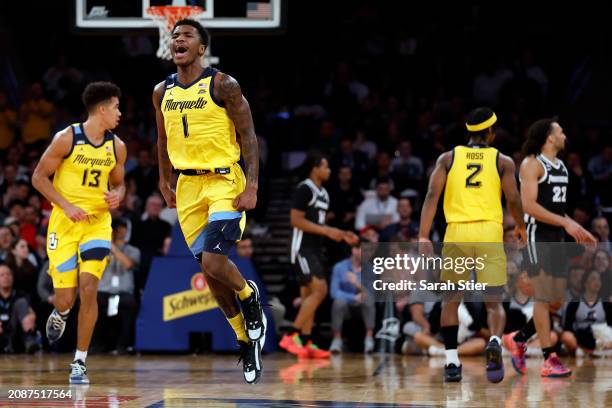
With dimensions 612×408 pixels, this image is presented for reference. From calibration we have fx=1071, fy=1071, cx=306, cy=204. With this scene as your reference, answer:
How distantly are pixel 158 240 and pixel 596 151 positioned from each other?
710 centimetres

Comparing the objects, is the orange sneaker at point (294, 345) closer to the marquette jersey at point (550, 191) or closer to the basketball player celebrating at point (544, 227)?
the basketball player celebrating at point (544, 227)

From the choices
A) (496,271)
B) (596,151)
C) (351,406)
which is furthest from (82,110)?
(351,406)

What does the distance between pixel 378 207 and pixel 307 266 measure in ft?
9.35

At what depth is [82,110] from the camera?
18578 mm

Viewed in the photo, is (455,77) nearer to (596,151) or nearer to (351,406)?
(596,151)

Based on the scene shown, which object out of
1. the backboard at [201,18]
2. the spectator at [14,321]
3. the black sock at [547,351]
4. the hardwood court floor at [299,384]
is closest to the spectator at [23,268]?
the spectator at [14,321]

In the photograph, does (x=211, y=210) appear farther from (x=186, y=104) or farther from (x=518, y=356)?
(x=518, y=356)

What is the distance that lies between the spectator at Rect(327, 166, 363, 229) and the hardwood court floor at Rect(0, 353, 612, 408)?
3368mm

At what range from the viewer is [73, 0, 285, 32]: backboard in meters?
12.1

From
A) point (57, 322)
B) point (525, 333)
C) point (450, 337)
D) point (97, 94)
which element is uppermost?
point (97, 94)

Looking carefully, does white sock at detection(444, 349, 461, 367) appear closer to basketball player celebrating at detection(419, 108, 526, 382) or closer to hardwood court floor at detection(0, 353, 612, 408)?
basketball player celebrating at detection(419, 108, 526, 382)

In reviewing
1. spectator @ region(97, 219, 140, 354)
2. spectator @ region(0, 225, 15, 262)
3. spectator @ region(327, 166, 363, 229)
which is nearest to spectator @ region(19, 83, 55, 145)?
spectator @ region(0, 225, 15, 262)

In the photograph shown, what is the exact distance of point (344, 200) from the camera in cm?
1527

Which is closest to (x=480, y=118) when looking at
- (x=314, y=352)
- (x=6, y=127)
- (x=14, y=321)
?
(x=314, y=352)
